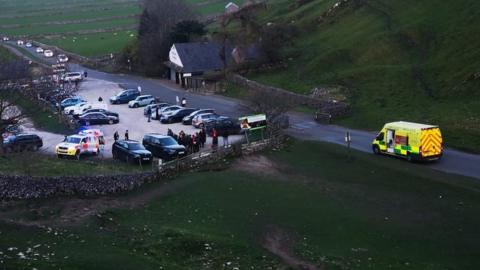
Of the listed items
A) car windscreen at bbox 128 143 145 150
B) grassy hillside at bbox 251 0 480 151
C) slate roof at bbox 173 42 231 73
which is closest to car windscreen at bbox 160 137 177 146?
car windscreen at bbox 128 143 145 150

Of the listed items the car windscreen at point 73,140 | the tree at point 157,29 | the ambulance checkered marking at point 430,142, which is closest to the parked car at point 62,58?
the tree at point 157,29

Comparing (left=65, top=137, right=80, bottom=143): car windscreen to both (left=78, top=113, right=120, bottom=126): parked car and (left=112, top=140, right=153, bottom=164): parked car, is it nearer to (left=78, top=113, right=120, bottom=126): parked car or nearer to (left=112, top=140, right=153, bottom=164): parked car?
(left=112, top=140, right=153, bottom=164): parked car

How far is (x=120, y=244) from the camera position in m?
25.0

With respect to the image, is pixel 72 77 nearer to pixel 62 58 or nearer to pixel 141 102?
pixel 141 102

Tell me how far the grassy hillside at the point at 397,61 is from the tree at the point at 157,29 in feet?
63.0

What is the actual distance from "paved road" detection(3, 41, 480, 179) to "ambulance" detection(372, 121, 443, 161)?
2.78ft

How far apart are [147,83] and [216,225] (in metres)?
60.4

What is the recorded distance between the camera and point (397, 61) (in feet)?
223

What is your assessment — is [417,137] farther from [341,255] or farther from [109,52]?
[109,52]

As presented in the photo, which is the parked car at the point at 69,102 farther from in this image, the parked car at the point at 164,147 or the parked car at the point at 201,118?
the parked car at the point at 164,147

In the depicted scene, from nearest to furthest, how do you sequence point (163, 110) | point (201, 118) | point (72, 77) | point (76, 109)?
point (201, 118) < point (163, 110) < point (76, 109) < point (72, 77)

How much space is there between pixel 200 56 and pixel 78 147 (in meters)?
43.7

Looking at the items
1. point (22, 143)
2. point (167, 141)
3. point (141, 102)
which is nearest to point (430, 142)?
point (167, 141)

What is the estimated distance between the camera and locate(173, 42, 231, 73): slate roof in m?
81.9
